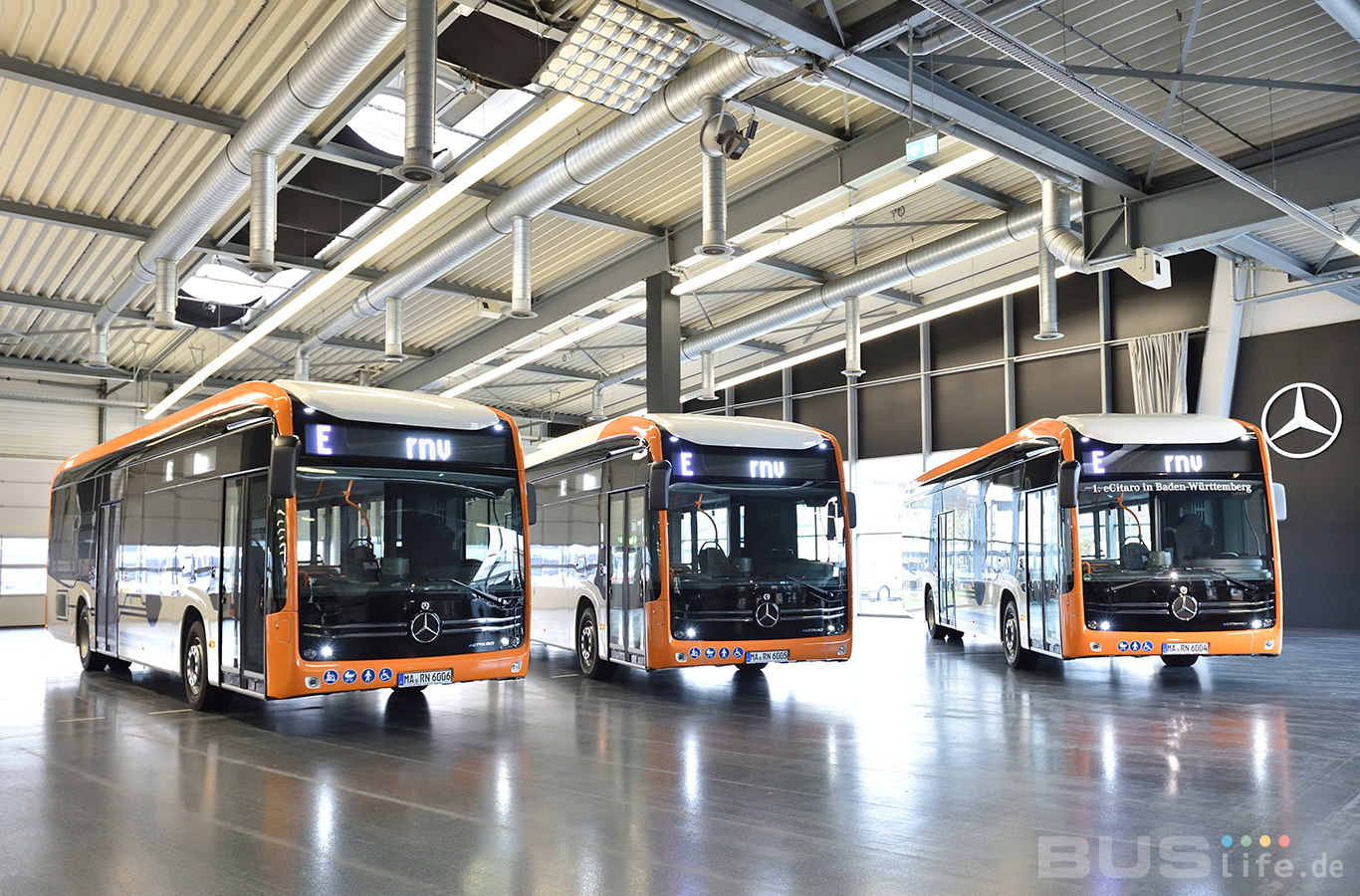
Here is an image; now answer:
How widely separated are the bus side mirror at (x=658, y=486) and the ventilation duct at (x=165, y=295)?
7921mm

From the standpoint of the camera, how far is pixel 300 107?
10469 mm

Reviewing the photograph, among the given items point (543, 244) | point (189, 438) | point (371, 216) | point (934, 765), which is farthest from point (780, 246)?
point (934, 765)

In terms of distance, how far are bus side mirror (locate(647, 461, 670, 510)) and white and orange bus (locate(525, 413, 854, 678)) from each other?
0.04ft

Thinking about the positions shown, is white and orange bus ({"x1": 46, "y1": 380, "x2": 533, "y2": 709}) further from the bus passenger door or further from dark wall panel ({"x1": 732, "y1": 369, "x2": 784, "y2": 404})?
dark wall panel ({"x1": 732, "y1": 369, "x2": 784, "y2": 404})

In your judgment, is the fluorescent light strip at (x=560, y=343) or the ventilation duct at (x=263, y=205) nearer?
the ventilation duct at (x=263, y=205)

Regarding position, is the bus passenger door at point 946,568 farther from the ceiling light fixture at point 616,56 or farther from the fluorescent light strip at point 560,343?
the ceiling light fixture at point 616,56

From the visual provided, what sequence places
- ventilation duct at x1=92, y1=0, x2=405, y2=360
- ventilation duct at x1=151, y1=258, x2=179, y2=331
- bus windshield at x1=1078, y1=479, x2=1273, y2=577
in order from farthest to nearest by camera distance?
ventilation duct at x1=151, y1=258, x2=179, y2=331
bus windshield at x1=1078, y1=479, x2=1273, y2=577
ventilation duct at x1=92, y1=0, x2=405, y2=360

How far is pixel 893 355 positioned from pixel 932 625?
28.8 feet

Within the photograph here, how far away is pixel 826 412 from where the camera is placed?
27875mm

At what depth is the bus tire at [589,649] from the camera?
41.7 feet

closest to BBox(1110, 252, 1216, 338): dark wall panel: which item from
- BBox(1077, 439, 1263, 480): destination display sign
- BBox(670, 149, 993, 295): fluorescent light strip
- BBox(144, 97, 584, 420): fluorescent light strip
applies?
BBox(670, 149, 993, 295): fluorescent light strip

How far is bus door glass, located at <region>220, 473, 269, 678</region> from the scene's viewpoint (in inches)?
351

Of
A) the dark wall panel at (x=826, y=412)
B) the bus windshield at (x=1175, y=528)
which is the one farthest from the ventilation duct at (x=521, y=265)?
the dark wall panel at (x=826, y=412)

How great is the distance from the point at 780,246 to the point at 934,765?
31.6 feet
